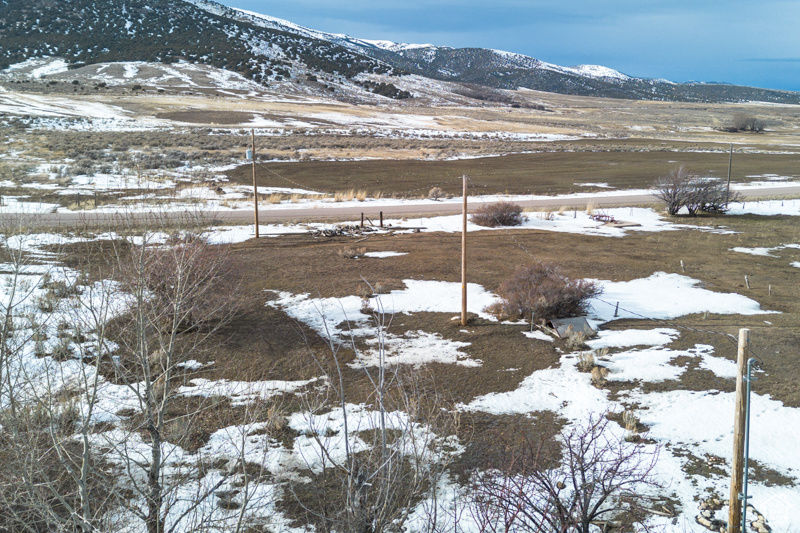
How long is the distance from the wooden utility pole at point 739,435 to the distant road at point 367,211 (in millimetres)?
20633

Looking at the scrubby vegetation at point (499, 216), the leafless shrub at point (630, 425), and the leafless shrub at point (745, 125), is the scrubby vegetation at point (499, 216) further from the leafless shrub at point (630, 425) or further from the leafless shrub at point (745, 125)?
the leafless shrub at point (745, 125)

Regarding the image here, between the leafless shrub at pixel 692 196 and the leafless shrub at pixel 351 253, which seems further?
the leafless shrub at pixel 692 196

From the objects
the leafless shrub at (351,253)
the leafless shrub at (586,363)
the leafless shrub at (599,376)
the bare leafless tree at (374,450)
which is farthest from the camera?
the leafless shrub at (351,253)

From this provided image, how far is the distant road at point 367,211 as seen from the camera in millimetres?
24266

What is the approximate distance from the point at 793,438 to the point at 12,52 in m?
129

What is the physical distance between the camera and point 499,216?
26500 mm

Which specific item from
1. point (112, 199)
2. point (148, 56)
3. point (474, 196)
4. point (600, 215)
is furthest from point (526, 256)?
point (148, 56)

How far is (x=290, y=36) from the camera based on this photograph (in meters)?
157

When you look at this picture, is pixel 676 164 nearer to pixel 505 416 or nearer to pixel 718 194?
pixel 718 194

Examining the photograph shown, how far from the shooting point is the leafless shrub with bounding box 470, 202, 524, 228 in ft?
86.7

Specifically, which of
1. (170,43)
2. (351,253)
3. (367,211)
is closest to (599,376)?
(351,253)

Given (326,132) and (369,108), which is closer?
(326,132)

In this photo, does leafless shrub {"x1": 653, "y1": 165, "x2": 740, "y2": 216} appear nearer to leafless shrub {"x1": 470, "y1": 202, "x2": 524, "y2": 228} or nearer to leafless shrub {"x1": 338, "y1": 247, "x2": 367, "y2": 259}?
leafless shrub {"x1": 470, "y1": 202, "x2": 524, "y2": 228}

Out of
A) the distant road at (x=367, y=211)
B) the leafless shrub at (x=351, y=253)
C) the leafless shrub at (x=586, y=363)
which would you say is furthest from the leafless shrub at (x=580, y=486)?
the distant road at (x=367, y=211)
